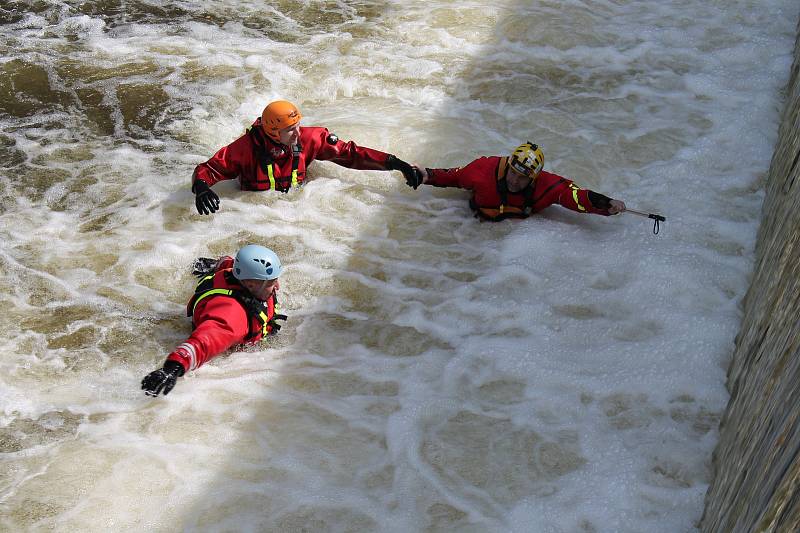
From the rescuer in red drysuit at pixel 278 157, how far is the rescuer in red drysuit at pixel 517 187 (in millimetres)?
295

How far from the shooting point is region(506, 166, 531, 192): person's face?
201 inches

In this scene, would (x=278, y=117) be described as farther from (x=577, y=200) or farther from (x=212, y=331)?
(x=577, y=200)

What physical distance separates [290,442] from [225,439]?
29cm

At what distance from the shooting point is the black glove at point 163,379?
3.71m

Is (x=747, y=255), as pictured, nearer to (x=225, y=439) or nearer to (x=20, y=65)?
(x=225, y=439)

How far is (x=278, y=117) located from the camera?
5090 millimetres

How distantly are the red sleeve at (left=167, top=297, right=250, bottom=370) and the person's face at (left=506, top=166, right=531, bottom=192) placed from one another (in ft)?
6.36

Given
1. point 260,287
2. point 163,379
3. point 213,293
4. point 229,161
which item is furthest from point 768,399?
point 229,161

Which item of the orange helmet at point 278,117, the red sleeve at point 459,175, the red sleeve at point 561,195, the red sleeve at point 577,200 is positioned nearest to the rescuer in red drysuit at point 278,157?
the orange helmet at point 278,117

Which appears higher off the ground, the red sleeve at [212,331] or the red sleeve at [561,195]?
the red sleeve at [561,195]

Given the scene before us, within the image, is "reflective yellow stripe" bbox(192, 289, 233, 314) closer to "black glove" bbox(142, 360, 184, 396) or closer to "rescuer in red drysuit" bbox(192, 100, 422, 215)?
"black glove" bbox(142, 360, 184, 396)

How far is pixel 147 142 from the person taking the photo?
5.98m

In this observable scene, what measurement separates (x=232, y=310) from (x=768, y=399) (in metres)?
2.42

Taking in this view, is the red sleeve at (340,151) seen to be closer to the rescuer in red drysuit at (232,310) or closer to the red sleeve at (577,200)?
the red sleeve at (577,200)
